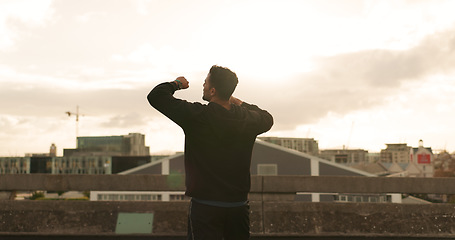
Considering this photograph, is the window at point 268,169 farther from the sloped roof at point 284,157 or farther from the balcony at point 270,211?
the balcony at point 270,211

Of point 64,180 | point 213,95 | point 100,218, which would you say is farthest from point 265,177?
point 213,95

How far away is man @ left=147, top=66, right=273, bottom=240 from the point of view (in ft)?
10.8

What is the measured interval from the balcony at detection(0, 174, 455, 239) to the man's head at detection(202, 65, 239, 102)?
3808 mm

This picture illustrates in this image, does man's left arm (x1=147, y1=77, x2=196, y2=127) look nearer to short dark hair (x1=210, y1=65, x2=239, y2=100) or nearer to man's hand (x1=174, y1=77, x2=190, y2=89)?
man's hand (x1=174, y1=77, x2=190, y2=89)

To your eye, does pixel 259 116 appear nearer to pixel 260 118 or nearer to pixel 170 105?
pixel 260 118

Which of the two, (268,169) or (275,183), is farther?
(268,169)

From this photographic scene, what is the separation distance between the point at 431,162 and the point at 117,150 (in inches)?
5122

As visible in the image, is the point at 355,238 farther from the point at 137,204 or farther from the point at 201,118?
the point at 201,118

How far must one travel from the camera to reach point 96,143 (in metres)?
194

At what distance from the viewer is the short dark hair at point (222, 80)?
11.1 ft

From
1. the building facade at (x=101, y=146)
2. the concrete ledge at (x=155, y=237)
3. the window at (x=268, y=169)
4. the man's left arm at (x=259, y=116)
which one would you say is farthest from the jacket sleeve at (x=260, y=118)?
the building facade at (x=101, y=146)

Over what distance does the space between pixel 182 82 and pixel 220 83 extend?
0.43m

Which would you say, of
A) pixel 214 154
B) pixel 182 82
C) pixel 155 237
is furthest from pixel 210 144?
pixel 155 237

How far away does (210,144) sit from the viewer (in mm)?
3318
